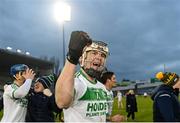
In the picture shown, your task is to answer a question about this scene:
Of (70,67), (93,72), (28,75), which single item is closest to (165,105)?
(28,75)

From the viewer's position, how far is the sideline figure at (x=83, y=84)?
13.4 ft

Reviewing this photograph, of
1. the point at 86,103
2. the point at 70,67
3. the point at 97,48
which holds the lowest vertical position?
the point at 86,103

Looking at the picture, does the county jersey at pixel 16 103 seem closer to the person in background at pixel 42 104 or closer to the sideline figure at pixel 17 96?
the sideline figure at pixel 17 96

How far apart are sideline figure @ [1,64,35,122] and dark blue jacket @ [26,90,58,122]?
0.28 metres

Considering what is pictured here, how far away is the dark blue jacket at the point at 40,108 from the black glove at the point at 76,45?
4835mm

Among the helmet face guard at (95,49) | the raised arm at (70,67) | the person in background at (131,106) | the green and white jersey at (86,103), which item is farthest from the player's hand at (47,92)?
the person in background at (131,106)

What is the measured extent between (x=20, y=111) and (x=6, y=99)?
38 centimetres

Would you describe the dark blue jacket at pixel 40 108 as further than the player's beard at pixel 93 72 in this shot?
Yes

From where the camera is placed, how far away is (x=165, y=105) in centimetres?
771

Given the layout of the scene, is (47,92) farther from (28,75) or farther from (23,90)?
(23,90)

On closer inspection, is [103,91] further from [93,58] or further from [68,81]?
[68,81]

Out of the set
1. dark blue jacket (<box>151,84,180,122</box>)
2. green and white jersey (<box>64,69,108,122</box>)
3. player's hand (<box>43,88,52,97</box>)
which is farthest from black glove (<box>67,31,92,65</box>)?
player's hand (<box>43,88,52,97</box>)

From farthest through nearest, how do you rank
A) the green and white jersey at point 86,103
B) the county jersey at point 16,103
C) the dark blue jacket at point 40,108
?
the dark blue jacket at point 40,108
the county jersey at point 16,103
the green and white jersey at point 86,103

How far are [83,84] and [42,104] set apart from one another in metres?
4.44
